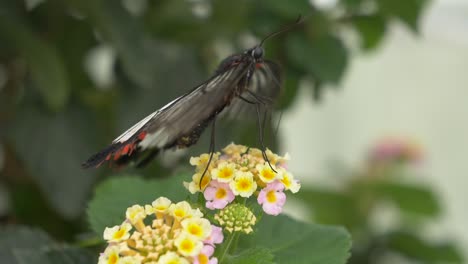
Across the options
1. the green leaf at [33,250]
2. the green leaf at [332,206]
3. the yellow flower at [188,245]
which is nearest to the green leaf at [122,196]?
the green leaf at [33,250]

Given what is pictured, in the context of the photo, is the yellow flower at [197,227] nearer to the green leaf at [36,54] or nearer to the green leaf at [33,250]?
the green leaf at [33,250]

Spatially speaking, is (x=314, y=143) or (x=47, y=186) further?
(x=314, y=143)

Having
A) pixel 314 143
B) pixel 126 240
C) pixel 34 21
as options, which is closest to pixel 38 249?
pixel 126 240

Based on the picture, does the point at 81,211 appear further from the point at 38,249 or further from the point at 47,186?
the point at 38,249

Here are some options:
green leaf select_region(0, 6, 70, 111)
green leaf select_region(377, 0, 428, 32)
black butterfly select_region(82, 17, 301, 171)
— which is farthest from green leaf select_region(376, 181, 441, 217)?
black butterfly select_region(82, 17, 301, 171)

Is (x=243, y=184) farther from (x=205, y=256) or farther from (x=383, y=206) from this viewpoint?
(x=383, y=206)

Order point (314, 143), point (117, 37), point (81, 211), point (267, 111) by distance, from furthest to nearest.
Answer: point (314, 143), point (81, 211), point (117, 37), point (267, 111)
